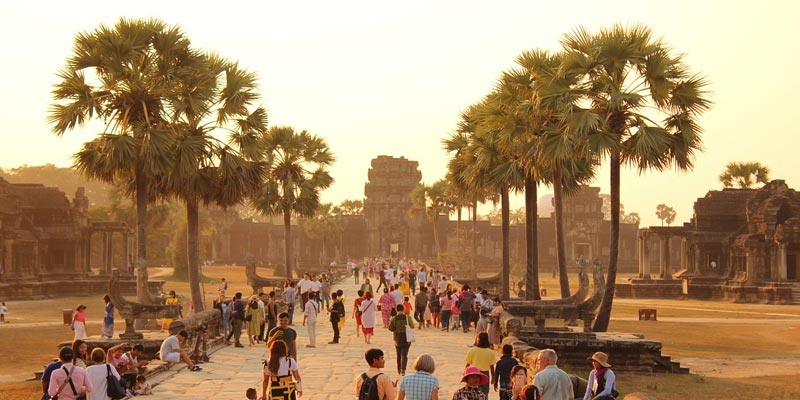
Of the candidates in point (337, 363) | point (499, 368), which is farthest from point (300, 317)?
point (499, 368)

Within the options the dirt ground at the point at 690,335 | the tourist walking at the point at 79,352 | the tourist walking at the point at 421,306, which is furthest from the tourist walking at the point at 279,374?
the tourist walking at the point at 421,306

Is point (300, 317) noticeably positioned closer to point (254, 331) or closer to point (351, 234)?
point (254, 331)

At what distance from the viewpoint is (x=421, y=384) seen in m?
9.34

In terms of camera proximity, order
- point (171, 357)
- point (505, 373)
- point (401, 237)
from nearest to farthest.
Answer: point (505, 373) → point (171, 357) → point (401, 237)

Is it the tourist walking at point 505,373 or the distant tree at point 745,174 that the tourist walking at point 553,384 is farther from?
the distant tree at point 745,174

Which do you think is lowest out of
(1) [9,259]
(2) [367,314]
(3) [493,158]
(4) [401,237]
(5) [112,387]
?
(5) [112,387]

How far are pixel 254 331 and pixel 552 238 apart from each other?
74.3m

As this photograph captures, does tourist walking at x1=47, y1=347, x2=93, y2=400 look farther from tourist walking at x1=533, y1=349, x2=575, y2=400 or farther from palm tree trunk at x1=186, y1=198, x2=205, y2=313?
palm tree trunk at x1=186, y1=198, x2=205, y2=313

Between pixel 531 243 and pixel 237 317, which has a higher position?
pixel 531 243

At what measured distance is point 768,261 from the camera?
2040 inches

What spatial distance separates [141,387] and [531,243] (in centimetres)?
1714

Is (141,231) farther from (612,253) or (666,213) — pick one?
(666,213)

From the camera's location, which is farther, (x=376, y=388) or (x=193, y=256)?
(x=193, y=256)

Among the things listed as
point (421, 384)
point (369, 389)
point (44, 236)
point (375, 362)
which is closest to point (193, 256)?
point (375, 362)
